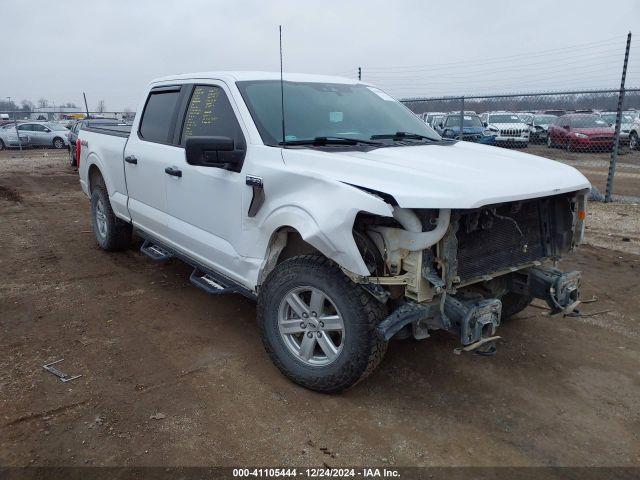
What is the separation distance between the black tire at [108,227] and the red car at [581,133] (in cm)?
1684

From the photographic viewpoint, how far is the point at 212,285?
4.14m

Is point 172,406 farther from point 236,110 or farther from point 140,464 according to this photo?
point 236,110

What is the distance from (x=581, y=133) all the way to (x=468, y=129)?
448cm

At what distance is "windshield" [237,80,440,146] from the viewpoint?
3.78 meters

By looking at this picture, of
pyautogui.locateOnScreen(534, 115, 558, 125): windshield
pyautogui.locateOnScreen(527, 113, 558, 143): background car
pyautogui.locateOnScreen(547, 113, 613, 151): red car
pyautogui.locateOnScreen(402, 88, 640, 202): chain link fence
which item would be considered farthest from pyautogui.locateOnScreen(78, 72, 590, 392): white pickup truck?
pyautogui.locateOnScreen(534, 115, 558, 125): windshield

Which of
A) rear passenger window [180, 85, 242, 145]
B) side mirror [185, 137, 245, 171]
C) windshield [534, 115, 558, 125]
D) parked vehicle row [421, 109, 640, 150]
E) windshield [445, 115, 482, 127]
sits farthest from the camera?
windshield [534, 115, 558, 125]

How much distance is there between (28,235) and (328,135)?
588 cm

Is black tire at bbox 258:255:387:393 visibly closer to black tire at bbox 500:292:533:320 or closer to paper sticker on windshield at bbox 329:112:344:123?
paper sticker on windshield at bbox 329:112:344:123

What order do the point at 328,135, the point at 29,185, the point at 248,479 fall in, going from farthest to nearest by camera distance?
1. the point at 29,185
2. the point at 328,135
3. the point at 248,479

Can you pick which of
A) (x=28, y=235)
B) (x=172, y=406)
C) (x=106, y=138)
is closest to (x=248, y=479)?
(x=172, y=406)

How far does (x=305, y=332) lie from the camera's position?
3.36 meters

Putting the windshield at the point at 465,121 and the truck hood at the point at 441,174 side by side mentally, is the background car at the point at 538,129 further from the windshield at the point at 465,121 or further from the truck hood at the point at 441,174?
the truck hood at the point at 441,174

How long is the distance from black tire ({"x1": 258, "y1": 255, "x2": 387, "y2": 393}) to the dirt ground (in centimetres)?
17

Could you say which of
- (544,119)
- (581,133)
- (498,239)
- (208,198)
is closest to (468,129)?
(581,133)
